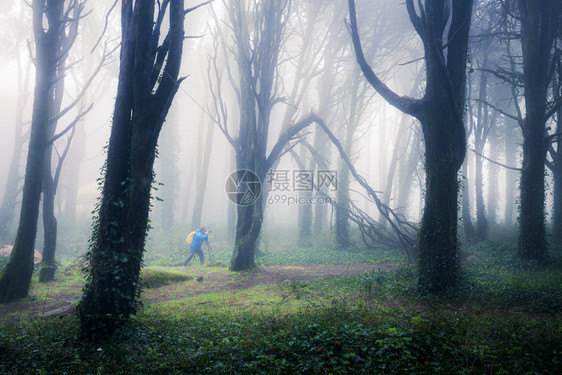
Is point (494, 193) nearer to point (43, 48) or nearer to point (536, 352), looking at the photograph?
point (536, 352)

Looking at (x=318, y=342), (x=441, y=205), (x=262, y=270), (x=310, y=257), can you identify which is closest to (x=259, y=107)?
(x=262, y=270)

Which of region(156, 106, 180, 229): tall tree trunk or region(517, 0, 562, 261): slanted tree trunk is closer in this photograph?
region(517, 0, 562, 261): slanted tree trunk

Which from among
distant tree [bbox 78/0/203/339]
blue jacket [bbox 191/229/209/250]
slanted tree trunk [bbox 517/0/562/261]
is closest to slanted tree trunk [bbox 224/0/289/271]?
blue jacket [bbox 191/229/209/250]

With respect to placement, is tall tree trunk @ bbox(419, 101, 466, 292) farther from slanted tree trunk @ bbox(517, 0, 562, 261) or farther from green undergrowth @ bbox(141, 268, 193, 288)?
green undergrowth @ bbox(141, 268, 193, 288)

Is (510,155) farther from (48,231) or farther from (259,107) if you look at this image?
(48,231)

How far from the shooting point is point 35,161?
8398 millimetres

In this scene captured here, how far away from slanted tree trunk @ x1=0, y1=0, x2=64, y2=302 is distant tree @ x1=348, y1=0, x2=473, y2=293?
909 centimetres

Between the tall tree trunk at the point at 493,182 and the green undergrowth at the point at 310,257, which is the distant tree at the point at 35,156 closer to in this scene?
the green undergrowth at the point at 310,257

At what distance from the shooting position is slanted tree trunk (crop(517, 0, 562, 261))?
1042 cm

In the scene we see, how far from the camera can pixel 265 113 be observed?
1295cm

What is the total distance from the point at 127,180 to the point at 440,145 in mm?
6356

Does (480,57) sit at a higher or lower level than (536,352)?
higher

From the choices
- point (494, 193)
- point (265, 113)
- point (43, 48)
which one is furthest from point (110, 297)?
point (494, 193)

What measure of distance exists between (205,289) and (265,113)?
23.0ft
